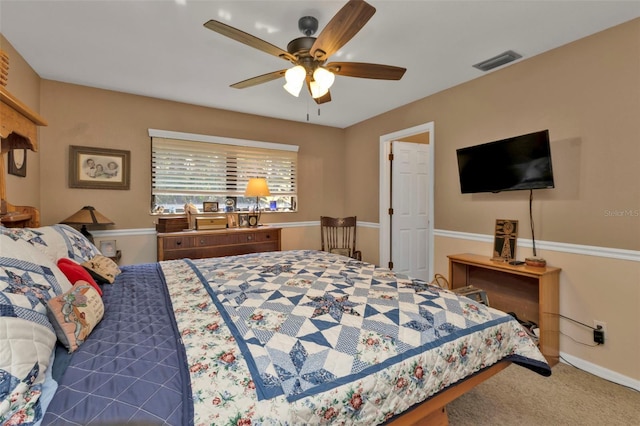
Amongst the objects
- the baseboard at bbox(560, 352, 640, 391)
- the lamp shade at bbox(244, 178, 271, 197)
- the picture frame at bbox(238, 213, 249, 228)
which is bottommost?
the baseboard at bbox(560, 352, 640, 391)

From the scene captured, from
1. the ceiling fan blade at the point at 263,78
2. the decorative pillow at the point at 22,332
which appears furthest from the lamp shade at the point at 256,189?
the decorative pillow at the point at 22,332

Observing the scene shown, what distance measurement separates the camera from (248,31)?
7.23ft

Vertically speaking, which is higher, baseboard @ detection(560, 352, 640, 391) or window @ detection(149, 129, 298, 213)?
window @ detection(149, 129, 298, 213)

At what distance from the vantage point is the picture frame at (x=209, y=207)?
3914 mm

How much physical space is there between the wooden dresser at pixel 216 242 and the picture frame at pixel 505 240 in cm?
258

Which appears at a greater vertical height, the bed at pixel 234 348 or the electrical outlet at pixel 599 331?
the bed at pixel 234 348

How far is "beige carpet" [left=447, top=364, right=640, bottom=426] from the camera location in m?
1.76

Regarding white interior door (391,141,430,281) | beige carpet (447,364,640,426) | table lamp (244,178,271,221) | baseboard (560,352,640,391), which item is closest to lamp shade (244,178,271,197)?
table lamp (244,178,271,221)

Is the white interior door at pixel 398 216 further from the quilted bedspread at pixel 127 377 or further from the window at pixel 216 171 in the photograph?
the quilted bedspread at pixel 127 377

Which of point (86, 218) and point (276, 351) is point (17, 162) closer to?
point (86, 218)

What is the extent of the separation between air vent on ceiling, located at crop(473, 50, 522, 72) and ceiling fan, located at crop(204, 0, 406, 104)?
1.21 meters

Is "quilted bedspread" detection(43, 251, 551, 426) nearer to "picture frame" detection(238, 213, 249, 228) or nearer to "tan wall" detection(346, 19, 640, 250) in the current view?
"tan wall" detection(346, 19, 640, 250)

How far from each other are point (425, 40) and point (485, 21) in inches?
16.5

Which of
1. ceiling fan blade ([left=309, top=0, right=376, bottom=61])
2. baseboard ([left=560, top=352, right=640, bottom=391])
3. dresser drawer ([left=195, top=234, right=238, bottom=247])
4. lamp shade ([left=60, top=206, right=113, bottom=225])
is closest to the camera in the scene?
ceiling fan blade ([left=309, top=0, right=376, bottom=61])
